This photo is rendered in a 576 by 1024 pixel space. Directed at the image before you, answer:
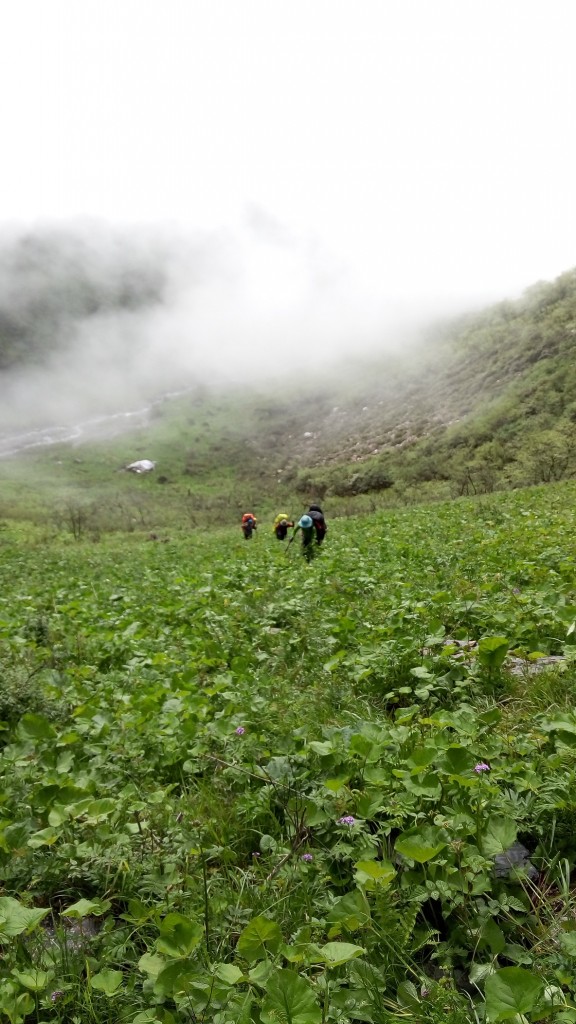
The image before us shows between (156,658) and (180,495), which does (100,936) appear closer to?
(156,658)

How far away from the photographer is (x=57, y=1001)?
207cm

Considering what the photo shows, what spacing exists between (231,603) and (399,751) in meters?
6.66

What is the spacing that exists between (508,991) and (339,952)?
1.95 ft

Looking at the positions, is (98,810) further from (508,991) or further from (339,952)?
(508,991)

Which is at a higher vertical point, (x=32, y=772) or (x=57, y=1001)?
(x=32, y=772)

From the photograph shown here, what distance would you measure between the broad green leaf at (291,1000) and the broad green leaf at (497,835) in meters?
1.00

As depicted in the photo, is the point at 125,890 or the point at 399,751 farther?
the point at 399,751

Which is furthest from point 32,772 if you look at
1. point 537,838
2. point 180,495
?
point 180,495

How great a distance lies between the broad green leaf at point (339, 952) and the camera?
1820 mm

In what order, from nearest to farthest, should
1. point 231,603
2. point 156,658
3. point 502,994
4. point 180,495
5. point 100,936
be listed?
point 502,994
point 100,936
point 156,658
point 231,603
point 180,495

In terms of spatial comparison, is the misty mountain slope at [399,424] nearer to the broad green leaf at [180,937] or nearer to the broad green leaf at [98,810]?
the broad green leaf at [98,810]

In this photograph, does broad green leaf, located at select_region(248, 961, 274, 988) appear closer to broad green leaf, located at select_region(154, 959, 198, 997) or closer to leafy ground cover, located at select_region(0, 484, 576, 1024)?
leafy ground cover, located at select_region(0, 484, 576, 1024)

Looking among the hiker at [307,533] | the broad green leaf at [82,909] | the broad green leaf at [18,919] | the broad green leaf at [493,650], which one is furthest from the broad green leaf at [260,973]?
the hiker at [307,533]

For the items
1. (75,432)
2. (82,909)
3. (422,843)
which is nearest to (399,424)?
(422,843)
